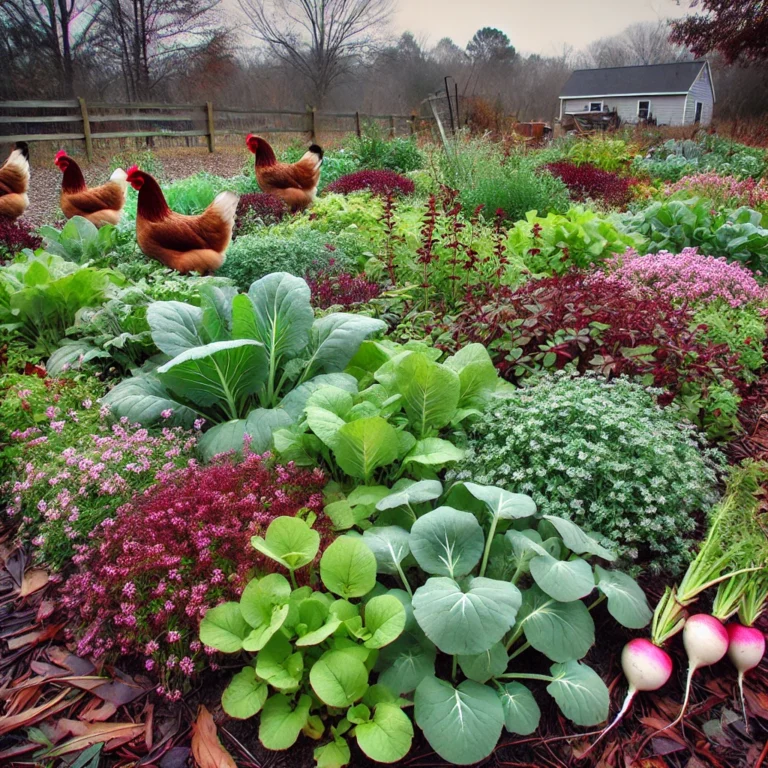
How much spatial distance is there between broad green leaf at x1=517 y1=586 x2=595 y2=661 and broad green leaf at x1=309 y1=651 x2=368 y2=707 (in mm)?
404

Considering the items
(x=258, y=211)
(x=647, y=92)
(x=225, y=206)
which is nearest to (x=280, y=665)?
(x=225, y=206)

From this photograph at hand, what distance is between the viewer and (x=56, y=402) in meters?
2.29

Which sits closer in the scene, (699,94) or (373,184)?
(373,184)

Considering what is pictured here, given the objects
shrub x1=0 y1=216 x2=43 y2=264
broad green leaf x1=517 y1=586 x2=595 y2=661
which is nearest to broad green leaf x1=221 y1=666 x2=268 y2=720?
broad green leaf x1=517 y1=586 x2=595 y2=661

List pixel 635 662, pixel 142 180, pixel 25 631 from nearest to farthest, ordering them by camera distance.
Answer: pixel 635 662
pixel 25 631
pixel 142 180

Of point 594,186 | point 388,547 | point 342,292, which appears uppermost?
point 594,186

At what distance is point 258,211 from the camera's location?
600 centimetres

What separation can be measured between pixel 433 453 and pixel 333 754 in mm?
821

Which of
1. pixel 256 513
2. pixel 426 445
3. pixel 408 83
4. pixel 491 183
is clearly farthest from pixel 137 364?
pixel 408 83

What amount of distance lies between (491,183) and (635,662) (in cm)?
488

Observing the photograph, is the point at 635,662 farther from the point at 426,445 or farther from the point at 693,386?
the point at 693,386

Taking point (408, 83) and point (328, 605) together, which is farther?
point (408, 83)

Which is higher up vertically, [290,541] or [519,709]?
[290,541]

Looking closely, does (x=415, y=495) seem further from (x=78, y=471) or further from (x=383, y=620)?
(x=78, y=471)
